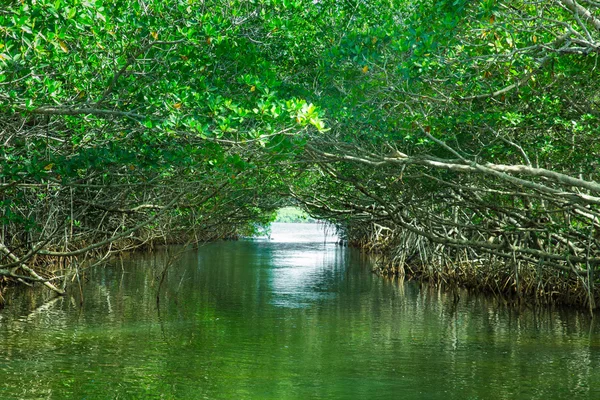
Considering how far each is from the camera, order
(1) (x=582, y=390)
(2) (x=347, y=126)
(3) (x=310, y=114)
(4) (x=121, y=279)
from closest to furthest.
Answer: (3) (x=310, y=114), (1) (x=582, y=390), (2) (x=347, y=126), (4) (x=121, y=279)

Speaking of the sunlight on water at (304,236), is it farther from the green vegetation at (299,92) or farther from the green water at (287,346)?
the green vegetation at (299,92)

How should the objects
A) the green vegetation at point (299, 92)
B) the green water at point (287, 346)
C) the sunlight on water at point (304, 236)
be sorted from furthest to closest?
the sunlight on water at point (304, 236), the green water at point (287, 346), the green vegetation at point (299, 92)

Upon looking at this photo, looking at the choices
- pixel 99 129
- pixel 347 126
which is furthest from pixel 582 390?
pixel 99 129

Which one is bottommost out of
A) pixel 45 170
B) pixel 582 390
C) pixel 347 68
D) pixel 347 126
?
pixel 582 390

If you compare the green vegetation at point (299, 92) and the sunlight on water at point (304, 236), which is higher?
the green vegetation at point (299, 92)

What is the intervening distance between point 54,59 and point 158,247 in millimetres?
23534

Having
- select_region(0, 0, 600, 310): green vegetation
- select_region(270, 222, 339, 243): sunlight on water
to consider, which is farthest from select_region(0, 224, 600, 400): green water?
select_region(270, 222, 339, 243): sunlight on water

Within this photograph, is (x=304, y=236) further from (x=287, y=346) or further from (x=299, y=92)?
(x=287, y=346)

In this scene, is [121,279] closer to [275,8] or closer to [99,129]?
[99,129]

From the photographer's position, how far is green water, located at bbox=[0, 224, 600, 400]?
22.3 ft

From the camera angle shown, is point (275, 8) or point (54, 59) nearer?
point (54, 59)

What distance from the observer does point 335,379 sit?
23.6 feet

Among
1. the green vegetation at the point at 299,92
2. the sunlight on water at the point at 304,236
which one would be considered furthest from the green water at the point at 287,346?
the sunlight on water at the point at 304,236

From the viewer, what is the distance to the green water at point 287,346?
6.80 m
